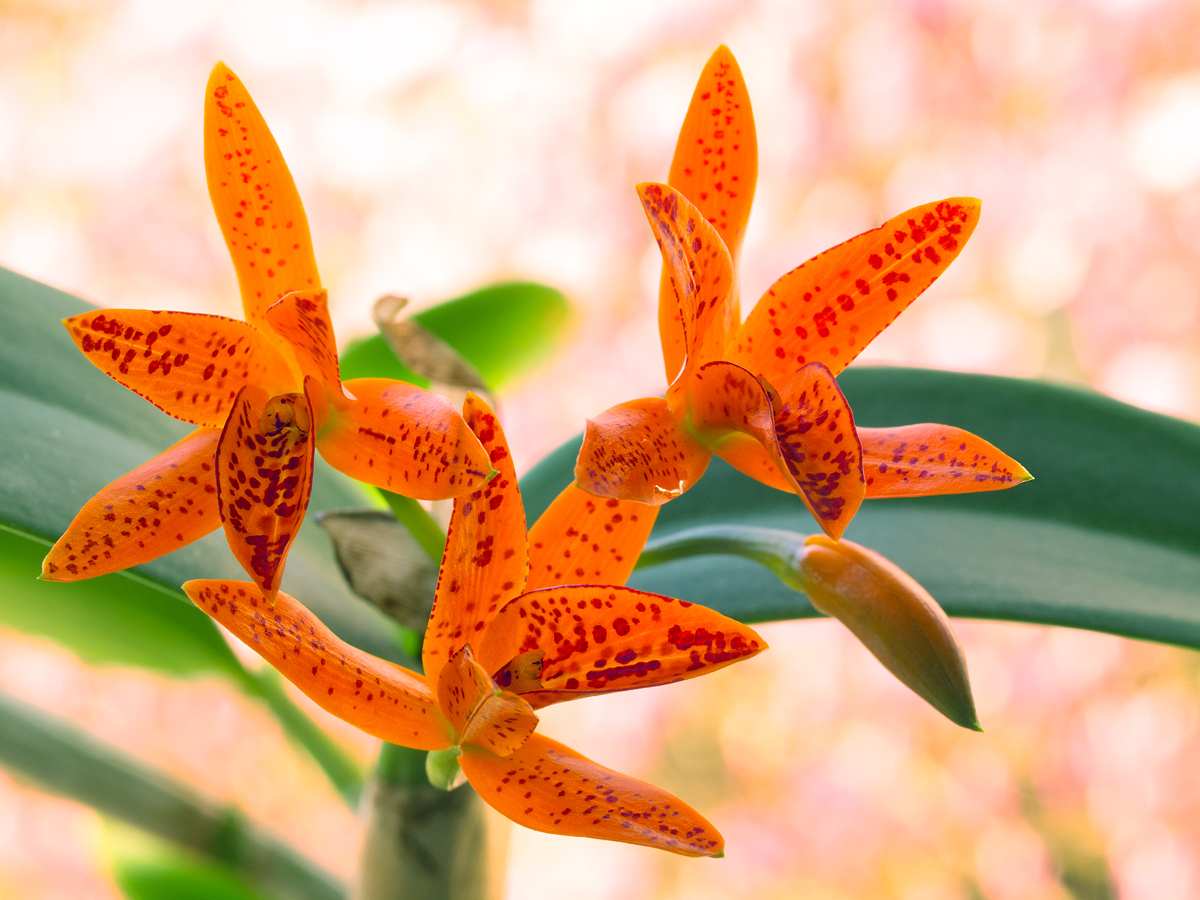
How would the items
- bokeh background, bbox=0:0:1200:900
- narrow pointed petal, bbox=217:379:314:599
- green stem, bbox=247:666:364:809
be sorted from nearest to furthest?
narrow pointed petal, bbox=217:379:314:599
green stem, bbox=247:666:364:809
bokeh background, bbox=0:0:1200:900

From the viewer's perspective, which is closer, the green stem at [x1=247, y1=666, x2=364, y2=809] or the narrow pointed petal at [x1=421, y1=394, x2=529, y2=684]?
the narrow pointed petal at [x1=421, y1=394, x2=529, y2=684]

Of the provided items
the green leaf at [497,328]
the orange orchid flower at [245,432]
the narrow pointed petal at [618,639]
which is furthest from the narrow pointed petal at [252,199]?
the green leaf at [497,328]

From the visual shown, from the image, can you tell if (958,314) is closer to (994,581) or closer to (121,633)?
(994,581)

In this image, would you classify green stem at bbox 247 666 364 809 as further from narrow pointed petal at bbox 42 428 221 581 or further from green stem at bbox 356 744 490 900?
narrow pointed petal at bbox 42 428 221 581

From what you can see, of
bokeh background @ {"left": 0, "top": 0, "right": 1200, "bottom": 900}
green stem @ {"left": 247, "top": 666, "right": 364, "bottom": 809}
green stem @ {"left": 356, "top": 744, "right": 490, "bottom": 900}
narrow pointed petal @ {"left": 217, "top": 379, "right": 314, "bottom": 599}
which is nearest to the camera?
narrow pointed petal @ {"left": 217, "top": 379, "right": 314, "bottom": 599}

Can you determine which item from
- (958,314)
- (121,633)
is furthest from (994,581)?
(958,314)

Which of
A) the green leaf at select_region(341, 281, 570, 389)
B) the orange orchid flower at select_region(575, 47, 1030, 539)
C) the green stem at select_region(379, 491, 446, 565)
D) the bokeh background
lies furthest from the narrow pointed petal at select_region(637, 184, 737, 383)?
the bokeh background

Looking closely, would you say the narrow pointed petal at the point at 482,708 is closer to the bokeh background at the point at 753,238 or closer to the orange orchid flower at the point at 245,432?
the orange orchid flower at the point at 245,432
